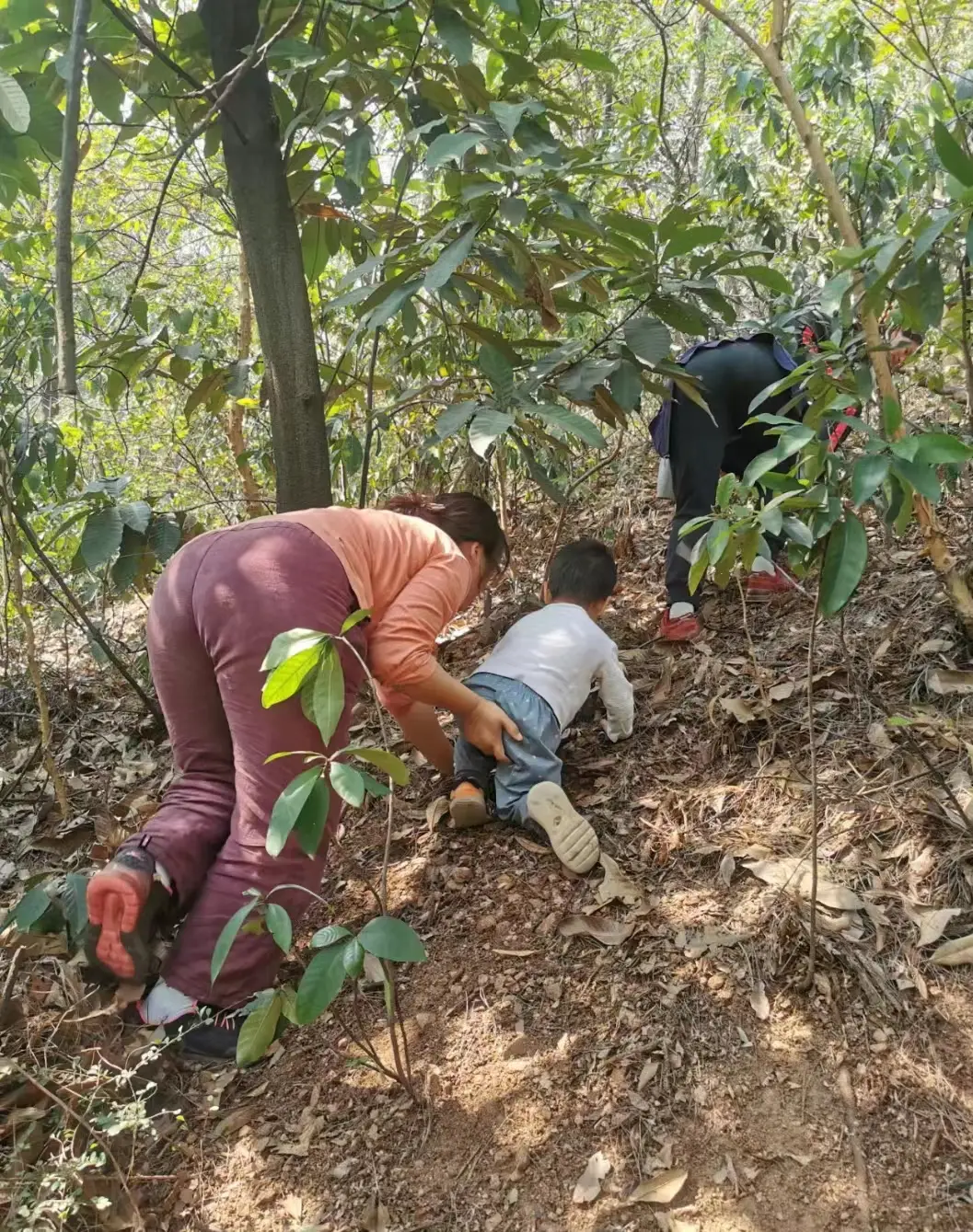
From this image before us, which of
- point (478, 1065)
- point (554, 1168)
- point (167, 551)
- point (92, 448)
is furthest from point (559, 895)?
point (92, 448)

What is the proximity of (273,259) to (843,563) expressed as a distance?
1708 mm

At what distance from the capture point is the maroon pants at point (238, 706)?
1686 millimetres

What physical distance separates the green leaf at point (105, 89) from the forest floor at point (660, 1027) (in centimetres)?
205

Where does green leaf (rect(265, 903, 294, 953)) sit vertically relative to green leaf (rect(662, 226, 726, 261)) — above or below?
below

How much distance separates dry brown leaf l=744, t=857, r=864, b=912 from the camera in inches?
64.6

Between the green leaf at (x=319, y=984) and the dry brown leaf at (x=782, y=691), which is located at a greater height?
the green leaf at (x=319, y=984)

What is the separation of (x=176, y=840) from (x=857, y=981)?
1.43 meters

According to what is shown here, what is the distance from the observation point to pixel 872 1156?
128 cm

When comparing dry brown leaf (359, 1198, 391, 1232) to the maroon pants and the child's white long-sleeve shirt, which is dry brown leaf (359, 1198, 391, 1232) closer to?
the maroon pants

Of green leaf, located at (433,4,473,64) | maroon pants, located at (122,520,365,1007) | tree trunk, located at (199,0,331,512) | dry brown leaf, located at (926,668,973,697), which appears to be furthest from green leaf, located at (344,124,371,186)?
dry brown leaf, located at (926,668,973,697)

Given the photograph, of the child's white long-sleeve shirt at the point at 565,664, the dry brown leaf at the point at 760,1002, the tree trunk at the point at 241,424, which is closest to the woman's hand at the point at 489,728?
the child's white long-sleeve shirt at the point at 565,664

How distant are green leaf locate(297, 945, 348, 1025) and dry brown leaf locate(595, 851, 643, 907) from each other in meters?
0.81

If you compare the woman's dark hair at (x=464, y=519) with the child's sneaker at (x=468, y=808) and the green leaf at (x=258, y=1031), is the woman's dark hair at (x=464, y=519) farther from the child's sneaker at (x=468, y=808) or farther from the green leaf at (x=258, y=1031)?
the green leaf at (x=258, y=1031)

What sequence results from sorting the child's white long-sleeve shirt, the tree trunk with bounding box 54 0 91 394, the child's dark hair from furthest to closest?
the child's dark hair < the child's white long-sleeve shirt < the tree trunk with bounding box 54 0 91 394
